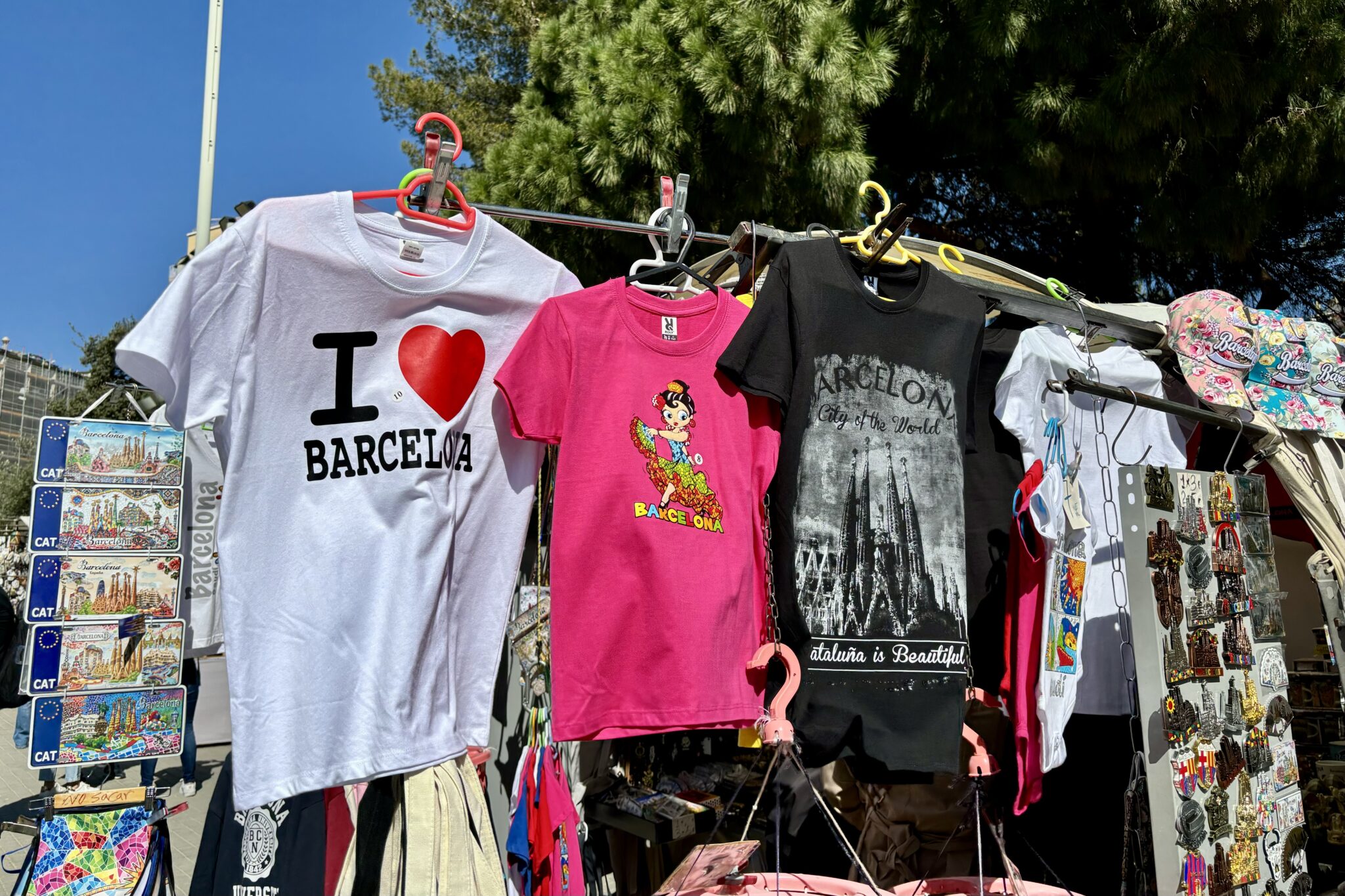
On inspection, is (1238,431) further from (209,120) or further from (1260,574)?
(209,120)

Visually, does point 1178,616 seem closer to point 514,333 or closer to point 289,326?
point 514,333

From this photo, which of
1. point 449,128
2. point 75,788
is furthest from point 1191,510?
point 75,788

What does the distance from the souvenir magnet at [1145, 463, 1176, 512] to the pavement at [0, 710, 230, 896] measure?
3938 millimetres

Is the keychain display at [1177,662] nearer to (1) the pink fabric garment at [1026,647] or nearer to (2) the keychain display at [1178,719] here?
(2) the keychain display at [1178,719]

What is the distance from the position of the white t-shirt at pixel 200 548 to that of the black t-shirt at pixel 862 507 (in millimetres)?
2916

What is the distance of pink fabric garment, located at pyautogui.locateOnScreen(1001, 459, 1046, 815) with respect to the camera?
216cm

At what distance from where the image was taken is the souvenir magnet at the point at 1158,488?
7.48 feet

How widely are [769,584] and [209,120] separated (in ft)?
10.3

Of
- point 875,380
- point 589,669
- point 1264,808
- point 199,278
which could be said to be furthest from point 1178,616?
point 199,278

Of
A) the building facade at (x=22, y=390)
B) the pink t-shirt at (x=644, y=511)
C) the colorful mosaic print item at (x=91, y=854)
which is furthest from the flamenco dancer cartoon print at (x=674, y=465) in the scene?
the building facade at (x=22, y=390)

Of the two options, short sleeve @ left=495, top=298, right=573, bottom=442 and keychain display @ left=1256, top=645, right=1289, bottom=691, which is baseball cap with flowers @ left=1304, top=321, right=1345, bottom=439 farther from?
short sleeve @ left=495, top=298, right=573, bottom=442

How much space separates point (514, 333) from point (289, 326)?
49cm

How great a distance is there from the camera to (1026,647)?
85.8 inches

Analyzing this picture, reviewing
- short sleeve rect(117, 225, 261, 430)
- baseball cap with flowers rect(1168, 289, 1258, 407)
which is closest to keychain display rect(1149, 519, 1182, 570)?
baseball cap with flowers rect(1168, 289, 1258, 407)
